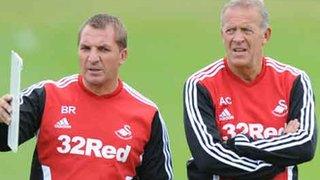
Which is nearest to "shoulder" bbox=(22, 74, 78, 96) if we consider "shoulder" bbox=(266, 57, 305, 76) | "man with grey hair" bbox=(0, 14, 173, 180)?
"man with grey hair" bbox=(0, 14, 173, 180)

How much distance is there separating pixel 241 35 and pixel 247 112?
1.22 ft


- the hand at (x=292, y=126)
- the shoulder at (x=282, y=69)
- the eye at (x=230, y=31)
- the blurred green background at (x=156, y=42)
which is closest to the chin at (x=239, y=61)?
the eye at (x=230, y=31)

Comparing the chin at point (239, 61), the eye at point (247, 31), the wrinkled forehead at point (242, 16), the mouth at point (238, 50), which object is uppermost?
the wrinkled forehead at point (242, 16)

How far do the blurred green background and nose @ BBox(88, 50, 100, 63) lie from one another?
8.91 ft

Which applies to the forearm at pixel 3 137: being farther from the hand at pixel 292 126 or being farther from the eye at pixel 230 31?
the hand at pixel 292 126

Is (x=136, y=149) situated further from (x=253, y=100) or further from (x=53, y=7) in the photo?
(x=53, y=7)

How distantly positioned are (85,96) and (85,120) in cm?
12

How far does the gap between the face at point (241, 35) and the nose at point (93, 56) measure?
2.04 feet

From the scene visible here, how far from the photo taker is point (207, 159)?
4.37m

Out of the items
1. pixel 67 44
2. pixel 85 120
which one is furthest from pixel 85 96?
pixel 67 44

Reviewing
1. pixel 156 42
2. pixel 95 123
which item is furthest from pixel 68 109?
pixel 156 42

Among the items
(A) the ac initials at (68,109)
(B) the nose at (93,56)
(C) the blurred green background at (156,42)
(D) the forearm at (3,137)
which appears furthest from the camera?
(C) the blurred green background at (156,42)

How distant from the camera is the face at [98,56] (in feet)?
14.2

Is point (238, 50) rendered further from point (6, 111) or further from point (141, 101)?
point (6, 111)
